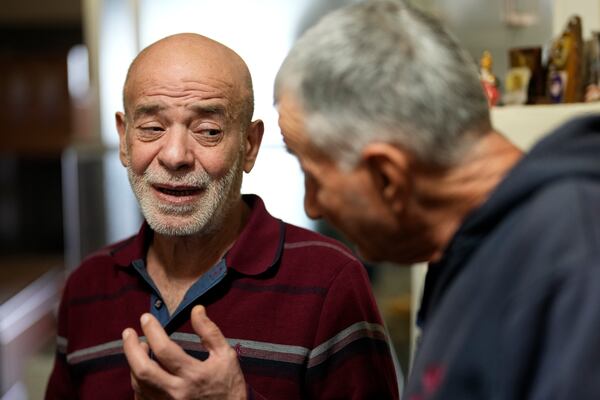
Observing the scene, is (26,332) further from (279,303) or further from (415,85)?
(415,85)

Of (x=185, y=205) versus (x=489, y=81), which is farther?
(x=489, y=81)

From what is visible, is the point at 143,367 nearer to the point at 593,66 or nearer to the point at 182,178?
the point at 182,178

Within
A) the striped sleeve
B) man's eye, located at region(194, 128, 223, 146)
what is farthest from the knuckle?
man's eye, located at region(194, 128, 223, 146)

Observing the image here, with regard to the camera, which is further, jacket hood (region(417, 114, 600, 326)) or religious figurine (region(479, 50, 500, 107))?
religious figurine (region(479, 50, 500, 107))

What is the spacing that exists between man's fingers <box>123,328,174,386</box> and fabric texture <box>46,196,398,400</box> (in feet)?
0.77

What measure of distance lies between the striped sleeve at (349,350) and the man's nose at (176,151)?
38cm

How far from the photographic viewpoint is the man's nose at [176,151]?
172 centimetres

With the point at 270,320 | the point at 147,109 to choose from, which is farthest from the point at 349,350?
the point at 147,109

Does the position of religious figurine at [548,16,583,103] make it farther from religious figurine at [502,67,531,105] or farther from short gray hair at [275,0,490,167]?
short gray hair at [275,0,490,167]

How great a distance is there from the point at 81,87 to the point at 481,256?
395cm

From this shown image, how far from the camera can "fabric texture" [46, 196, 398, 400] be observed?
1.70 m

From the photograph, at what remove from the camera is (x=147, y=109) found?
5.75ft

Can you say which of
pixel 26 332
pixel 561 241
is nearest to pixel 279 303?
pixel 561 241

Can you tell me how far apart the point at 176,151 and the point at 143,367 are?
459 mm
